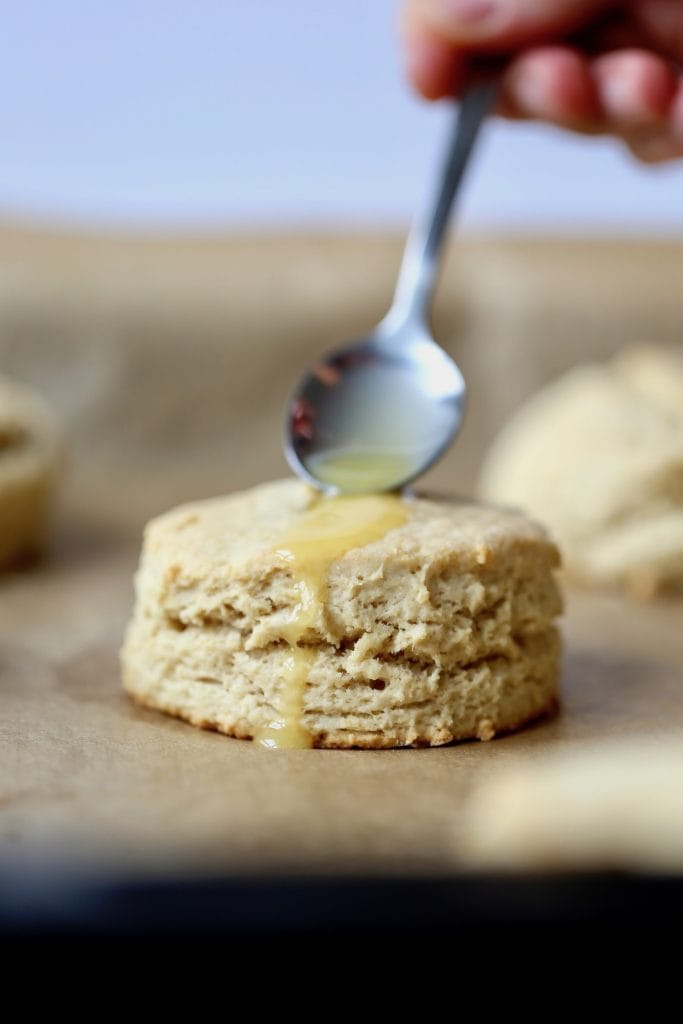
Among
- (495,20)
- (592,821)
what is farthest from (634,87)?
(592,821)

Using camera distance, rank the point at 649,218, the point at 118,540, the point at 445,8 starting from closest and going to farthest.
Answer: the point at 445,8
the point at 118,540
the point at 649,218

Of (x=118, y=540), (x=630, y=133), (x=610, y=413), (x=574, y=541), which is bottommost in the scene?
(x=118, y=540)

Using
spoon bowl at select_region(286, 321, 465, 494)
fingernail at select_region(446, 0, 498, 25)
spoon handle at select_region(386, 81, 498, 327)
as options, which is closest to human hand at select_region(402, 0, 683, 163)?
fingernail at select_region(446, 0, 498, 25)

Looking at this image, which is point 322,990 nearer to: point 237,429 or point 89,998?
point 89,998

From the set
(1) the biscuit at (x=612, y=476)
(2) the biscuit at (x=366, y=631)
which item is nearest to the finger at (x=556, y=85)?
(1) the biscuit at (x=612, y=476)

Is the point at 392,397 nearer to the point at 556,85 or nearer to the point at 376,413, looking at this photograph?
the point at 376,413

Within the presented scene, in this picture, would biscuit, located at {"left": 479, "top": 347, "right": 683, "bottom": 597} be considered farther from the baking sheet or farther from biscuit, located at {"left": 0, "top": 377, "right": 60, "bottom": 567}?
biscuit, located at {"left": 0, "top": 377, "right": 60, "bottom": 567}

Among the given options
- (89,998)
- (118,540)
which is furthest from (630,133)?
(89,998)
